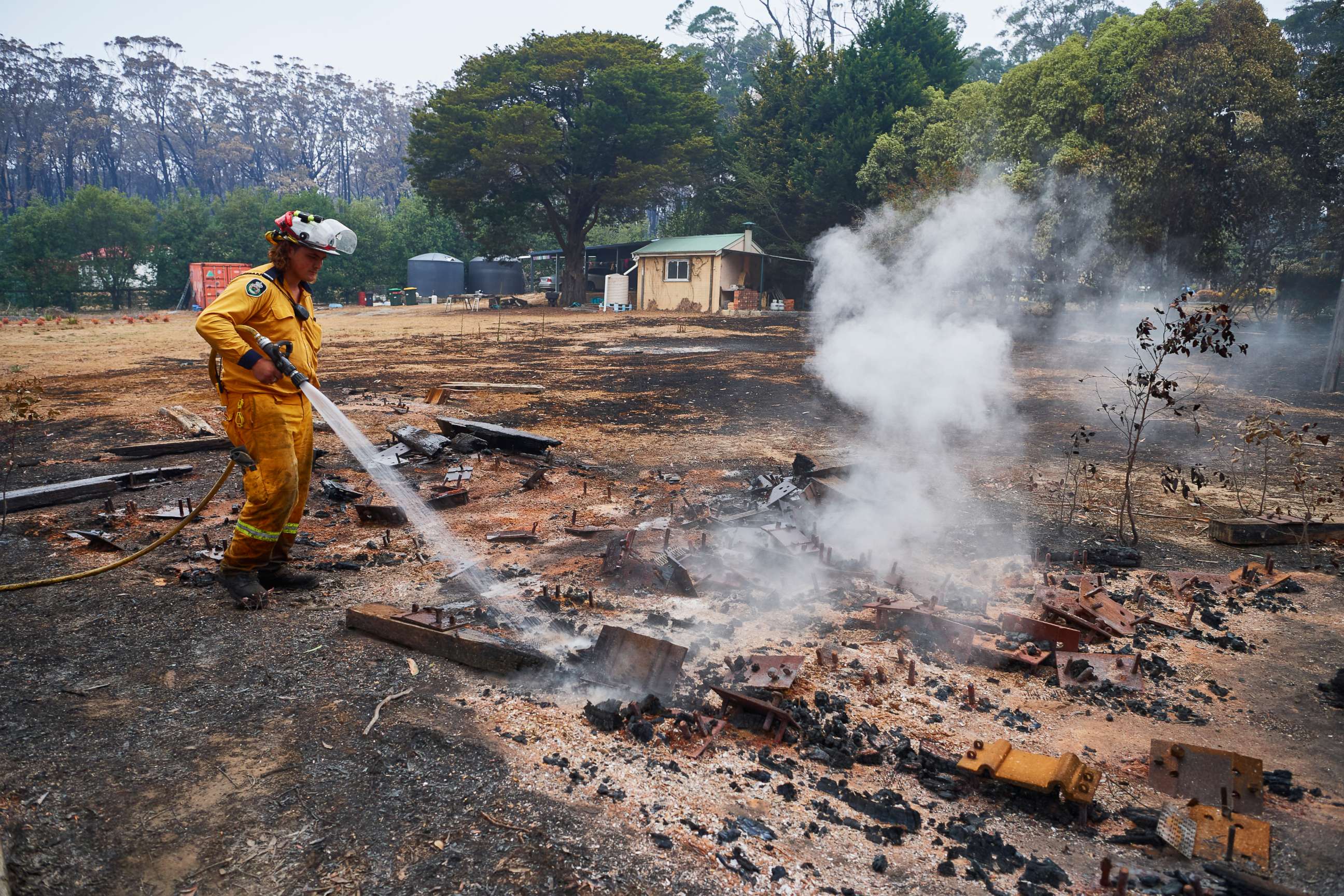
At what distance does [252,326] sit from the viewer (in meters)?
4.73

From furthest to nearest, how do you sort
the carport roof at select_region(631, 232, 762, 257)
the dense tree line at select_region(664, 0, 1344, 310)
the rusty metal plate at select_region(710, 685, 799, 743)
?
the carport roof at select_region(631, 232, 762, 257)
the dense tree line at select_region(664, 0, 1344, 310)
the rusty metal plate at select_region(710, 685, 799, 743)

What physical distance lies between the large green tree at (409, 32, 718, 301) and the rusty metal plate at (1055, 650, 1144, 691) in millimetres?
34157

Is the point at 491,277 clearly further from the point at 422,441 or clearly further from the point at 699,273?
the point at 422,441

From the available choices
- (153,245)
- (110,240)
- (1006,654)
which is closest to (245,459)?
(1006,654)

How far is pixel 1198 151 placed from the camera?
1739cm

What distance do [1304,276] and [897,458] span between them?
18663 millimetres

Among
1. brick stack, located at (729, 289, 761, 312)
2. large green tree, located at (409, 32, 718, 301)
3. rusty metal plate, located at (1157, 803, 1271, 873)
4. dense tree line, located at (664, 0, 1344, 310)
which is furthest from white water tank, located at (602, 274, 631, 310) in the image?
rusty metal plate, located at (1157, 803, 1271, 873)

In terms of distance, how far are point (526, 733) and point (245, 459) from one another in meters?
2.59

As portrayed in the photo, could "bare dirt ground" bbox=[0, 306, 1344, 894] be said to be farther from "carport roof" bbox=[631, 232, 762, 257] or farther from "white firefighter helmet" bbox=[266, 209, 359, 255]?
"carport roof" bbox=[631, 232, 762, 257]

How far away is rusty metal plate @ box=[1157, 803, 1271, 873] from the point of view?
2.84 metres

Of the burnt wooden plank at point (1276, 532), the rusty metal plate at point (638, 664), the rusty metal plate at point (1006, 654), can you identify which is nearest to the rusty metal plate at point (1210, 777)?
the rusty metal plate at point (1006, 654)

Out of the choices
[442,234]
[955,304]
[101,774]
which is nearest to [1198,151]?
[955,304]

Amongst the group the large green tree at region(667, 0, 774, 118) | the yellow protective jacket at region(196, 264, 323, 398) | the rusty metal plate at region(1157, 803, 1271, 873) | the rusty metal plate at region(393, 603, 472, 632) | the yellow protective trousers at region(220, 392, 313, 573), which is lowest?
the rusty metal plate at region(1157, 803, 1271, 873)

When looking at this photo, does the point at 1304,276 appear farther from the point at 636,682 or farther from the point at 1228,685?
the point at 636,682
